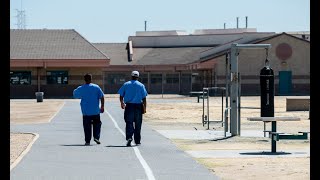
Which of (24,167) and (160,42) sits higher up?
(160,42)

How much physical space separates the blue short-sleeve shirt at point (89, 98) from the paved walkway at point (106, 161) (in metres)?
0.78

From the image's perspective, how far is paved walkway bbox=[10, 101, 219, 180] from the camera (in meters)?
11.4

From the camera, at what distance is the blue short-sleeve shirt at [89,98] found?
1761 cm

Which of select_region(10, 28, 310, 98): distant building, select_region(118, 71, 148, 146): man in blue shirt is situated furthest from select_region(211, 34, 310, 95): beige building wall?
select_region(118, 71, 148, 146): man in blue shirt

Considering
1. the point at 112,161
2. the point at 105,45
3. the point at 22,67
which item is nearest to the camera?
the point at 112,161

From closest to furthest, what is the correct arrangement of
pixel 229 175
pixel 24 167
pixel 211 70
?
pixel 229 175 → pixel 24 167 → pixel 211 70

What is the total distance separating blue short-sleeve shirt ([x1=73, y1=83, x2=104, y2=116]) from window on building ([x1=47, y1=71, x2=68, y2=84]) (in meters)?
55.2

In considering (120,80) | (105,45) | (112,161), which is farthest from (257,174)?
(105,45)

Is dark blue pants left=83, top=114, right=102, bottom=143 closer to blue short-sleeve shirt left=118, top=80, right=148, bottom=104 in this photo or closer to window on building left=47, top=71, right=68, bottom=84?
blue short-sleeve shirt left=118, top=80, right=148, bottom=104

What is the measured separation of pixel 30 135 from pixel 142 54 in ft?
227

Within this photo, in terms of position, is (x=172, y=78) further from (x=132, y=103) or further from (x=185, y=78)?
(x=132, y=103)

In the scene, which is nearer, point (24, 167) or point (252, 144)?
point (24, 167)

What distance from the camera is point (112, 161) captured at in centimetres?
1369
